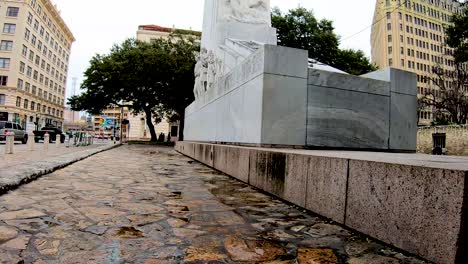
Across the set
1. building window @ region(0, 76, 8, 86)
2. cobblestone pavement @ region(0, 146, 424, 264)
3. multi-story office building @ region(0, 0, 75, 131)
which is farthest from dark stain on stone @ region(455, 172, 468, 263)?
building window @ region(0, 76, 8, 86)

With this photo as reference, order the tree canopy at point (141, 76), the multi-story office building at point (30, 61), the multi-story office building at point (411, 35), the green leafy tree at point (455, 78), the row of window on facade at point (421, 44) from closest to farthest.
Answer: the green leafy tree at point (455, 78) < the tree canopy at point (141, 76) < the multi-story office building at point (30, 61) < the multi-story office building at point (411, 35) < the row of window on facade at point (421, 44)

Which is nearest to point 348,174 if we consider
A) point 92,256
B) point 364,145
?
point 92,256

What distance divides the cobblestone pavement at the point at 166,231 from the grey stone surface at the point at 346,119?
2123mm

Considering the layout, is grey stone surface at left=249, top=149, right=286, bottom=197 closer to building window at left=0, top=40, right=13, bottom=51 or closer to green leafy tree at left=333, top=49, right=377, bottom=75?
green leafy tree at left=333, top=49, right=377, bottom=75

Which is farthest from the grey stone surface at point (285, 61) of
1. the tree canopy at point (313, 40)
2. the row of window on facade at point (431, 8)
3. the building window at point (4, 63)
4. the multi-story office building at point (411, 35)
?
the row of window on facade at point (431, 8)

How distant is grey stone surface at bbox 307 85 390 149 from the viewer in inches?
229

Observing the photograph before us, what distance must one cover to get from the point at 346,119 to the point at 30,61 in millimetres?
64501

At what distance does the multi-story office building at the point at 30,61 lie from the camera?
5078cm

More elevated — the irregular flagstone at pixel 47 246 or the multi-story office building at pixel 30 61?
the multi-story office building at pixel 30 61

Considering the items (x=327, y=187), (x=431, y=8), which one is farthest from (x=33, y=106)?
(x=431, y=8)

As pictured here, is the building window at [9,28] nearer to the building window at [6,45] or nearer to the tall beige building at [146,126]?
the building window at [6,45]

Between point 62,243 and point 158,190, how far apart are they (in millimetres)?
2402

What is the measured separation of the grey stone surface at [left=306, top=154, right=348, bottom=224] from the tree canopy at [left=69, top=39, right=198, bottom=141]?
25.1m

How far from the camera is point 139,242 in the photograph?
2.34m
